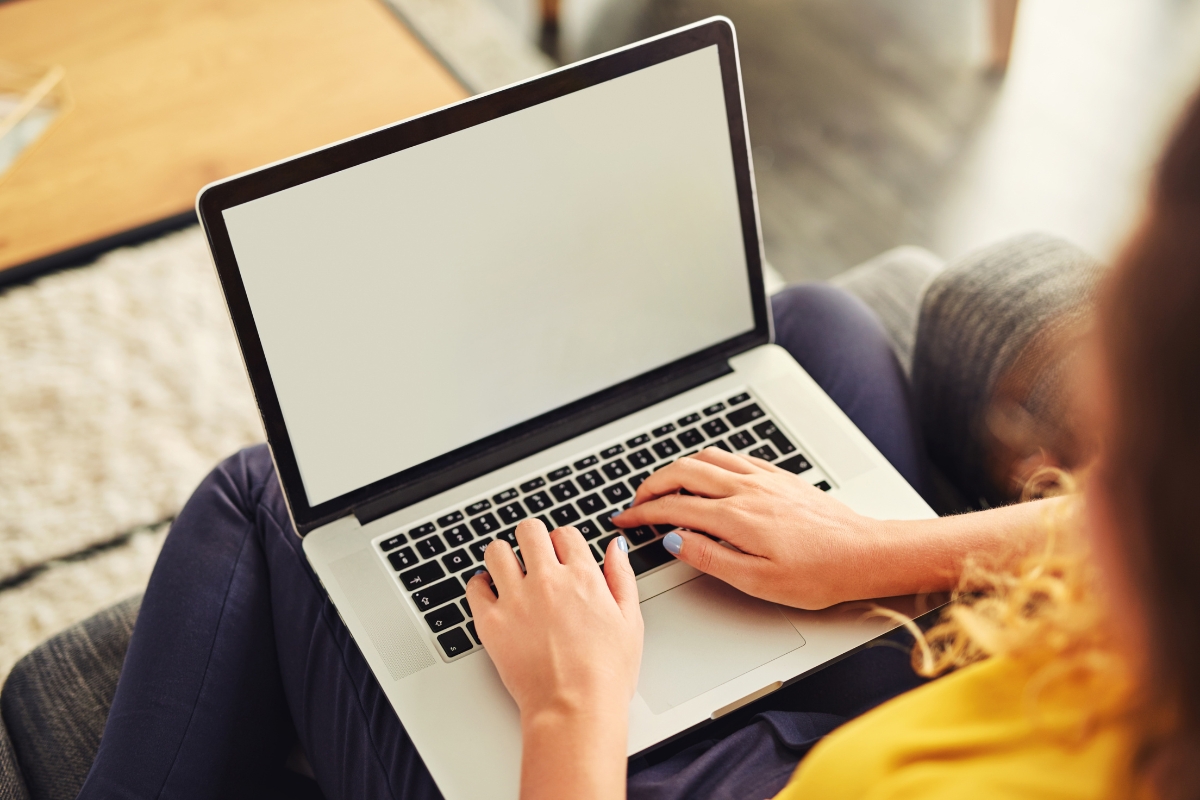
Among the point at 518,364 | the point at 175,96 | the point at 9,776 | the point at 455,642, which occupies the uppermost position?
the point at 175,96

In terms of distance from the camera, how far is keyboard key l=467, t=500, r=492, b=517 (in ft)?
2.72

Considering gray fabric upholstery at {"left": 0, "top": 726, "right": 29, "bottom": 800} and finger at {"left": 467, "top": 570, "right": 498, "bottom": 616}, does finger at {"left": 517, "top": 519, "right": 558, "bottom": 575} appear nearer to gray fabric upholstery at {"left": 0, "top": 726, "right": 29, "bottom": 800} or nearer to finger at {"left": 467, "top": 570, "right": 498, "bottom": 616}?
finger at {"left": 467, "top": 570, "right": 498, "bottom": 616}

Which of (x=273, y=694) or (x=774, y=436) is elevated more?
(x=774, y=436)

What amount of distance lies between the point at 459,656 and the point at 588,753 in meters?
0.16

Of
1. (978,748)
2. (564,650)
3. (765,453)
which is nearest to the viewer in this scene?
(978,748)

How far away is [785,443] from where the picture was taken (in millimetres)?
879

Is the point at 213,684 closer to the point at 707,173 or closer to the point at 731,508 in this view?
the point at 731,508

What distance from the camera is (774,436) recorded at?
88 centimetres

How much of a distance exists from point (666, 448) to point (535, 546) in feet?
0.64

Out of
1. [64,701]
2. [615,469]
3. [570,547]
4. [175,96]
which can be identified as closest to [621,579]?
[570,547]

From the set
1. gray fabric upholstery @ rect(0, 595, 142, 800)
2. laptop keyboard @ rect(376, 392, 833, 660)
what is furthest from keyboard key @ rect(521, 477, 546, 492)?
gray fabric upholstery @ rect(0, 595, 142, 800)

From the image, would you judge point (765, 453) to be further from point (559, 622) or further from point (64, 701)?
point (64, 701)

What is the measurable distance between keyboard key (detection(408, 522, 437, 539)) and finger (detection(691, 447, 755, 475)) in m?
0.24

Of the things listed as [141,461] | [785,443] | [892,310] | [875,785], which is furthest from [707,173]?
[141,461]
